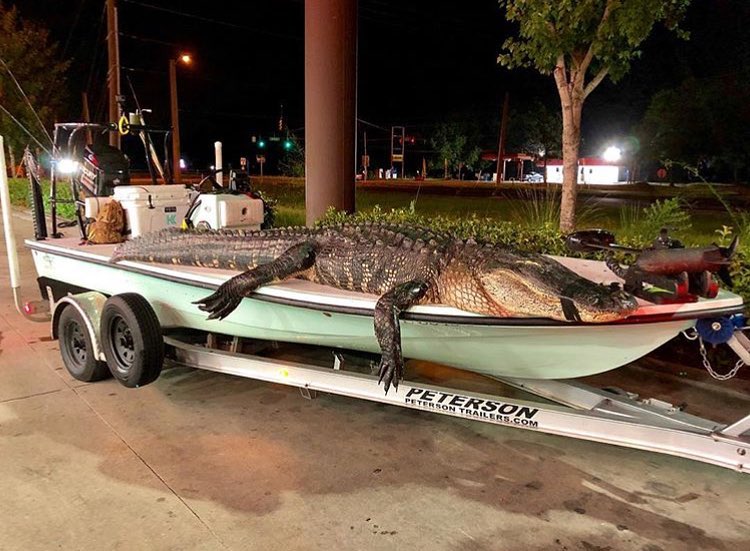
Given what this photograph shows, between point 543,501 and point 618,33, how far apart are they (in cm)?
587

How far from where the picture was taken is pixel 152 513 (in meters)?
3.23

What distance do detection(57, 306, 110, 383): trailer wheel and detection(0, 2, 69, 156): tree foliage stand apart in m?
21.9

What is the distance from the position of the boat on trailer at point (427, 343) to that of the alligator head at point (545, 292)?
0.08 metres

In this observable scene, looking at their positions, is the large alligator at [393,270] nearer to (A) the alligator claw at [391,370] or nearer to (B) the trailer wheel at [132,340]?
(A) the alligator claw at [391,370]

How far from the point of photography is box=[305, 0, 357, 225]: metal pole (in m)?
8.17

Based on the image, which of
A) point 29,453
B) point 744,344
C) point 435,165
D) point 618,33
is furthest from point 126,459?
point 435,165

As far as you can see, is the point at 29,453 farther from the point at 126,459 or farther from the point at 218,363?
the point at 218,363

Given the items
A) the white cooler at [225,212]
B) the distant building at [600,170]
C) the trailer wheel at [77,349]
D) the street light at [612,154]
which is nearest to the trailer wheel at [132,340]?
the trailer wheel at [77,349]

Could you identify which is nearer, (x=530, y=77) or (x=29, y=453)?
(x=29, y=453)

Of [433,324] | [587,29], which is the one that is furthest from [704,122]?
[433,324]

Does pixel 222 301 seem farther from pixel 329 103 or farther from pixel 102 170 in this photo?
pixel 329 103

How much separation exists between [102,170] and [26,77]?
79.1ft

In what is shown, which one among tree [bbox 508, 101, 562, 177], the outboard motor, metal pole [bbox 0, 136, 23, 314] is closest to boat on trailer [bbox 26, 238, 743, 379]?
metal pole [bbox 0, 136, 23, 314]

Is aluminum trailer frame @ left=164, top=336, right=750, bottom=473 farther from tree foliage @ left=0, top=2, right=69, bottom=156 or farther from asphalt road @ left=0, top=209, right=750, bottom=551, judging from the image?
tree foliage @ left=0, top=2, right=69, bottom=156
